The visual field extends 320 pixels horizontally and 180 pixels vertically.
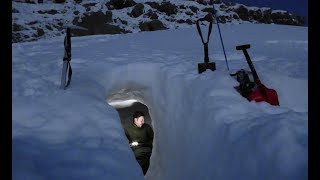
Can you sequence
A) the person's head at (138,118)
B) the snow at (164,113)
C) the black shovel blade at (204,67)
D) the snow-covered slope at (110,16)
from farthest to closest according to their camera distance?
the snow-covered slope at (110,16)
the person's head at (138,118)
the black shovel blade at (204,67)
the snow at (164,113)

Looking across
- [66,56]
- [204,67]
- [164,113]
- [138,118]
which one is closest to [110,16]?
[138,118]

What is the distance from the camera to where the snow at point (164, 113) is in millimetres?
2746

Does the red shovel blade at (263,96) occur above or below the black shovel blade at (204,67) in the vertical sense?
below

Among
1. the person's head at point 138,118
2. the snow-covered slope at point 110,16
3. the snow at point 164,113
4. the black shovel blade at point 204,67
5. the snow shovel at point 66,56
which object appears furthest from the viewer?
the snow-covered slope at point 110,16

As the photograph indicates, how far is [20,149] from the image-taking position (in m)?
2.83

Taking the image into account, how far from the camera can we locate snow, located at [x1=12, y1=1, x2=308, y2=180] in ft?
9.01

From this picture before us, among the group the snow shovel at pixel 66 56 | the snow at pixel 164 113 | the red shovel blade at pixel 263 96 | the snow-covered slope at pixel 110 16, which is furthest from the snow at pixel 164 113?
the snow-covered slope at pixel 110 16

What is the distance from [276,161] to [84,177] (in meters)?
1.47

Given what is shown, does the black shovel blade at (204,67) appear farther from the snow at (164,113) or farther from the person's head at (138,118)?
the person's head at (138,118)

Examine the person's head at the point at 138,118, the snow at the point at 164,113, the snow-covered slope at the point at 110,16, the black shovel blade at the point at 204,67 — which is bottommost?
the person's head at the point at 138,118

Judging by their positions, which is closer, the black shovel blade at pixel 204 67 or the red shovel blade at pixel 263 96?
the red shovel blade at pixel 263 96

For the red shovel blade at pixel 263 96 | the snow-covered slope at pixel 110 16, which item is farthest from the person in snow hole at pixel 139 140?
the snow-covered slope at pixel 110 16
